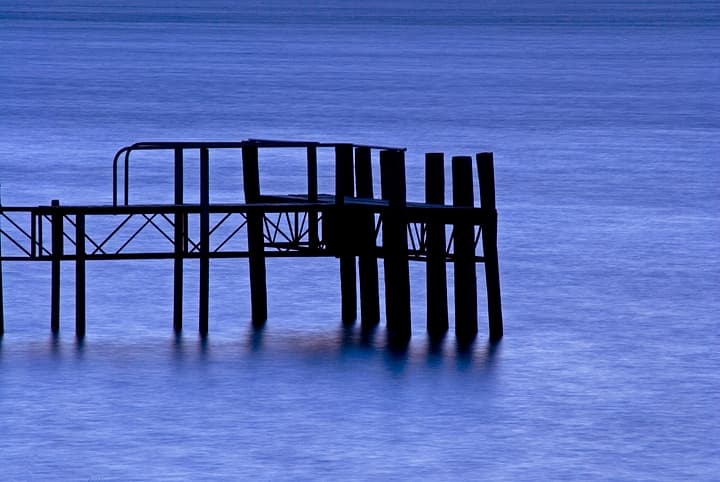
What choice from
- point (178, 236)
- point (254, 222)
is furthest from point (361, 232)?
point (178, 236)

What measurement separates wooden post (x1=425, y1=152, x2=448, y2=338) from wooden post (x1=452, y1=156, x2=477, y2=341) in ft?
0.67

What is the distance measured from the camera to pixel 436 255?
82.1 ft

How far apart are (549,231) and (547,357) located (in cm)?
1345

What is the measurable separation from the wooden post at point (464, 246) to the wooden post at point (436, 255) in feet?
0.67

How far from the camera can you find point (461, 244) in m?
24.7

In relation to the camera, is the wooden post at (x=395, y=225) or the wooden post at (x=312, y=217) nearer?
the wooden post at (x=395, y=225)

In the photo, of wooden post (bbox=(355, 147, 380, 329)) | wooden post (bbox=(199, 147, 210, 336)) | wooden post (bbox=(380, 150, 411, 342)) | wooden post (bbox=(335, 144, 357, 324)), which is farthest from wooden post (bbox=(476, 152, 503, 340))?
wooden post (bbox=(199, 147, 210, 336))

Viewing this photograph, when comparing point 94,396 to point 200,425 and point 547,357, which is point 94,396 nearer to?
point 200,425

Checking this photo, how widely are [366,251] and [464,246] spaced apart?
1.58m

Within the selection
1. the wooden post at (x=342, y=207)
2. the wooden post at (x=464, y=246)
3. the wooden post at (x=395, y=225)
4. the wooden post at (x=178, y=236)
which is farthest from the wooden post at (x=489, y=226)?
the wooden post at (x=178, y=236)

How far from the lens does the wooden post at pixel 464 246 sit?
973 inches

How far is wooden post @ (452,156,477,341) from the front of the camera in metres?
24.7

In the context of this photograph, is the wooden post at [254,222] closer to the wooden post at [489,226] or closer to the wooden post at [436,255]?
the wooden post at [436,255]

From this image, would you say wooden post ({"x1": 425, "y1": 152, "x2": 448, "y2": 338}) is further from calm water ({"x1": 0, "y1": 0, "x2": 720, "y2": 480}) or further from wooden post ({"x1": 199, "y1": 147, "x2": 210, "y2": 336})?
wooden post ({"x1": 199, "y1": 147, "x2": 210, "y2": 336})
